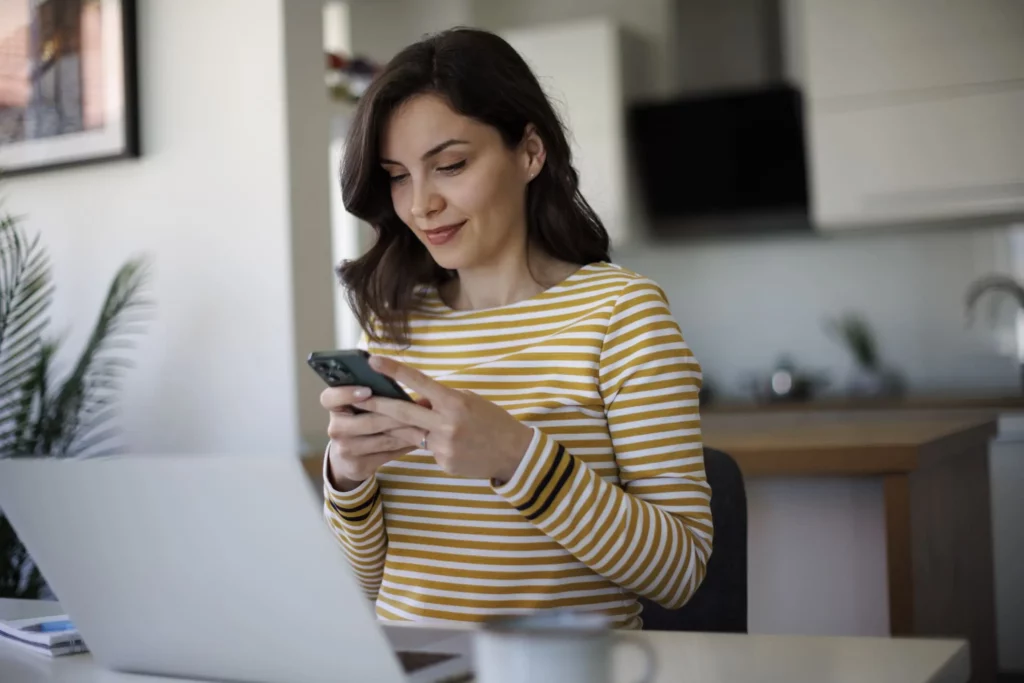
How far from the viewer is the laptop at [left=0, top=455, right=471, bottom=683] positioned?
26.5 inches

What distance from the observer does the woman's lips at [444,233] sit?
1180 mm

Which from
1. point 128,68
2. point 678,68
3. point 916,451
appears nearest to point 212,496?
point 916,451

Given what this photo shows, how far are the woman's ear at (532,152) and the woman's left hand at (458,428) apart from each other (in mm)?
381

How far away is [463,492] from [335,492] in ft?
0.43

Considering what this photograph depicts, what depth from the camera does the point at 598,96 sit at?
4156 millimetres

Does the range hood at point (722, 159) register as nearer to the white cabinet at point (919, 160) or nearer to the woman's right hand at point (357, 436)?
the white cabinet at point (919, 160)

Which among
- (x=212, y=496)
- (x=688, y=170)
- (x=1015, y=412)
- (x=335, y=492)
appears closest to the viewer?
(x=212, y=496)

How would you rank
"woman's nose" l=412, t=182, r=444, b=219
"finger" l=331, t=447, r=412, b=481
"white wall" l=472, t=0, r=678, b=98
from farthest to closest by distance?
1. "white wall" l=472, t=0, r=678, b=98
2. "woman's nose" l=412, t=182, r=444, b=219
3. "finger" l=331, t=447, r=412, b=481

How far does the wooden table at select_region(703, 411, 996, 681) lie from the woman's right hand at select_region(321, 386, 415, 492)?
863 millimetres

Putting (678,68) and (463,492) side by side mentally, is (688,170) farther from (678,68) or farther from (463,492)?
(463,492)

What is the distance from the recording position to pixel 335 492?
1.10 metres

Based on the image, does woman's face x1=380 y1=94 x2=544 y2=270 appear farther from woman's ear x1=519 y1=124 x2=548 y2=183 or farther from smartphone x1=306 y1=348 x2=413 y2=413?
smartphone x1=306 y1=348 x2=413 y2=413

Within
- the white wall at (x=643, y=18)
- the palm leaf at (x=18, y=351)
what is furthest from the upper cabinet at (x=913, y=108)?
the palm leaf at (x=18, y=351)

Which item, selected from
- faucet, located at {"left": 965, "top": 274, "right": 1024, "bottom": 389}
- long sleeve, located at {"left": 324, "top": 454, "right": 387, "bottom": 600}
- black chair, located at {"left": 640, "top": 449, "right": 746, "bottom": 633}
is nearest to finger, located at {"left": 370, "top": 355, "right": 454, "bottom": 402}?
long sleeve, located at {"left": 324, "top": 454, "right": 387, "bottom": 600}
